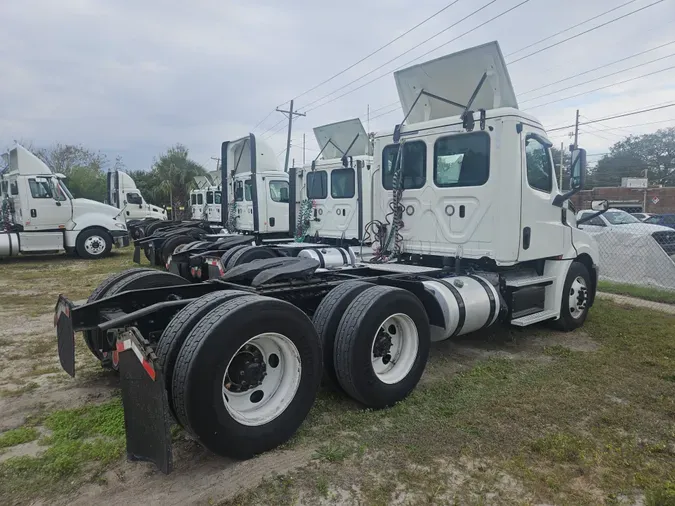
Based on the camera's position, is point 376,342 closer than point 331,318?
No

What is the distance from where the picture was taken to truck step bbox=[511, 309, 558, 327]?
5593 mm

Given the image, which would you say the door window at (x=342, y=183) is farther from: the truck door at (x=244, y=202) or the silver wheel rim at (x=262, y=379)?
→ the silver wheel rim at (x=262, y=379)

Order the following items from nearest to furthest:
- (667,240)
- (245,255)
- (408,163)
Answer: (408,163) → (245,255) → (667,240)

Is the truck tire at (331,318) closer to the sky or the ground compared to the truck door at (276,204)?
closer to the ground

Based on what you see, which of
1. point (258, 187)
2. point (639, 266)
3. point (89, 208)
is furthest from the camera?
point (89, 208)

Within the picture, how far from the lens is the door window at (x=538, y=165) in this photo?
571 cm

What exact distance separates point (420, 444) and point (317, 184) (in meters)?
8.05

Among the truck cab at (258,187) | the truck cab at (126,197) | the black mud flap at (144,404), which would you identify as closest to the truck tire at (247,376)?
the black mud flap at (144,404)

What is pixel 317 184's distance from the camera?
10.8 metres

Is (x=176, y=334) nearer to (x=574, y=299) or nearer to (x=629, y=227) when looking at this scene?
(x=574, y=299)

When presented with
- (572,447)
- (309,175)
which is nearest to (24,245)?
(309,175)

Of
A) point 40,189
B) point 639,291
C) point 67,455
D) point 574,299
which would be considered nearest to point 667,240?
point 639,291

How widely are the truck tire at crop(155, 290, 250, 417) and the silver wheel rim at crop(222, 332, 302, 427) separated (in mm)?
336

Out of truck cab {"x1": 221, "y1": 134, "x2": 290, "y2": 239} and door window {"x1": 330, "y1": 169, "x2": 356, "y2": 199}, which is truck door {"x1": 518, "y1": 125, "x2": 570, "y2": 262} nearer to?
door window {"x1": 330, "y1": 169, "x2": 356, "y2": 199}
